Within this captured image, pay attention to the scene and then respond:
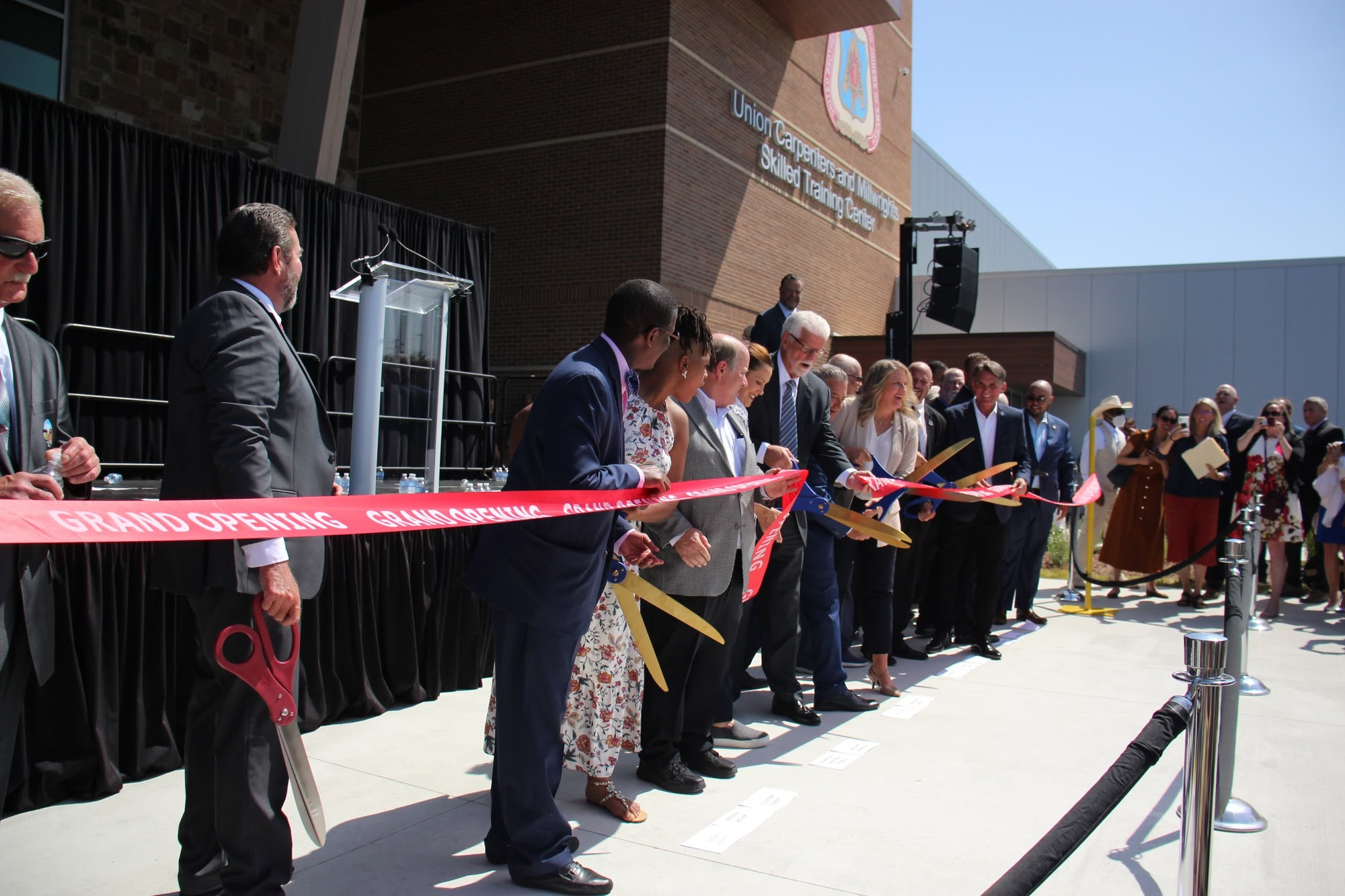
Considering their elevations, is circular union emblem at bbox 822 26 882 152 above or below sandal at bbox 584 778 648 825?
above

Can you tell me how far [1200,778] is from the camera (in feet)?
6.90

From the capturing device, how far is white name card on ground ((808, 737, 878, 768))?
4094mm

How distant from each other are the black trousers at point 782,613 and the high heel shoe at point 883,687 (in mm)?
648

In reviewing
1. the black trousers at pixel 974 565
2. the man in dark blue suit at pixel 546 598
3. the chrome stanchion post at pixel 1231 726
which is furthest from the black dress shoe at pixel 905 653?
the man in dark blue suit at pixel 546 598

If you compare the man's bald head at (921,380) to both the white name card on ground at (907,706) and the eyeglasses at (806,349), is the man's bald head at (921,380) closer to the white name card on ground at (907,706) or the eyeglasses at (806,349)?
the white name card on ground at (907,706)

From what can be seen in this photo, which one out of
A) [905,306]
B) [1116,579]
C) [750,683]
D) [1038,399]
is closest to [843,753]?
[750,683]

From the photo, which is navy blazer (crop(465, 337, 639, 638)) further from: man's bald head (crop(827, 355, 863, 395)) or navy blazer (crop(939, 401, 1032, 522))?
navy blazer (crop(939, 401, 1032, 522))

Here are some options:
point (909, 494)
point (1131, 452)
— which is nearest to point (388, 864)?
point (909, 494)

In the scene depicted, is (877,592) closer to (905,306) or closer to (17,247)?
(17,247)

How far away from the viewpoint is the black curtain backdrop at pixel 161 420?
11.5 ft

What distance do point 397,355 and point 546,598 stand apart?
182 inches

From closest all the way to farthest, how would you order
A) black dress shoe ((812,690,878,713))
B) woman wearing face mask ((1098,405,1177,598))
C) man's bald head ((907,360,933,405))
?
black dress shoe ((812,690,878,713)), man's bald head ((907,360,933,405)), woman wearing face mask ((1098,405,1177,598))

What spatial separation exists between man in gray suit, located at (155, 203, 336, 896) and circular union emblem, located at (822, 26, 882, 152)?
56.1ft

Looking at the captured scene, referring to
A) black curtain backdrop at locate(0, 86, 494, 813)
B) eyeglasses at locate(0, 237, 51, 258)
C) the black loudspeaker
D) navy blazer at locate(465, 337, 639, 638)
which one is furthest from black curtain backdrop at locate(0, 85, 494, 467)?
the black loudspeaker
